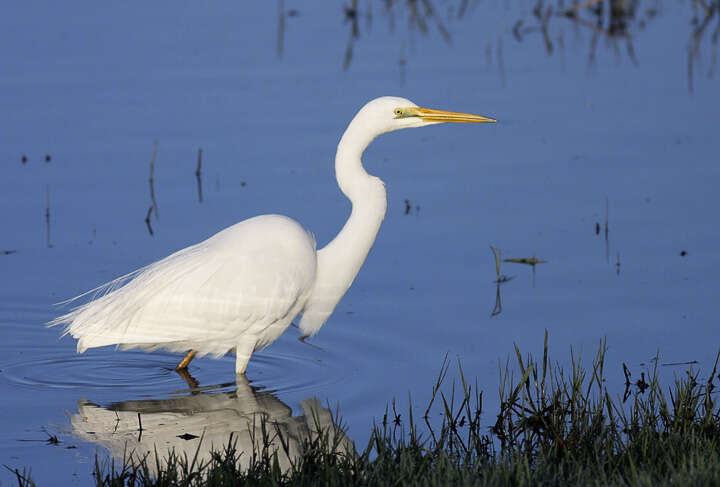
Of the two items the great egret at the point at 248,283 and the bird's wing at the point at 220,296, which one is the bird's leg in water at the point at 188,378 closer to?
the great egret at the point at 248,283

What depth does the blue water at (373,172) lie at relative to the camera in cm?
664

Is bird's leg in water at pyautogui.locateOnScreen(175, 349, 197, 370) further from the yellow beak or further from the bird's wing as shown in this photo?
the yellow beak

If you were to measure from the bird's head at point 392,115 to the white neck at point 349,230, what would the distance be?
0.05m

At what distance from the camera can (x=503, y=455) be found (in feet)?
16.3

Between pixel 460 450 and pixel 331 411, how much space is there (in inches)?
35.7

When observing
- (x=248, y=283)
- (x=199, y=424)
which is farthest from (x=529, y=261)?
(x=199, y=424)

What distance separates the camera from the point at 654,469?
14.7 ft

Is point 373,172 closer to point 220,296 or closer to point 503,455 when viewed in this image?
point 220,296

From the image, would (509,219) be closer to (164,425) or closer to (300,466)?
(164,425)

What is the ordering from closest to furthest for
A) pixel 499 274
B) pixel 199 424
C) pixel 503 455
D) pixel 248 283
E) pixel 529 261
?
pixel 503 455, pixel 199 424, pixel 248 283, pixel 499 274, pixel 529 261

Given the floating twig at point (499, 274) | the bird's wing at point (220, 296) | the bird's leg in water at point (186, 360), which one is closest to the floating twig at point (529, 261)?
the floating twig at point (499, 274)

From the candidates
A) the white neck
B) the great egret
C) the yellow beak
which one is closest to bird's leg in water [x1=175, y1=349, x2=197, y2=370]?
the great egret

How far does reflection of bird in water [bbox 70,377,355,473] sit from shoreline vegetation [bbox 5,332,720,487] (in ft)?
0.37

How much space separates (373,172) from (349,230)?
3144 millimetres
